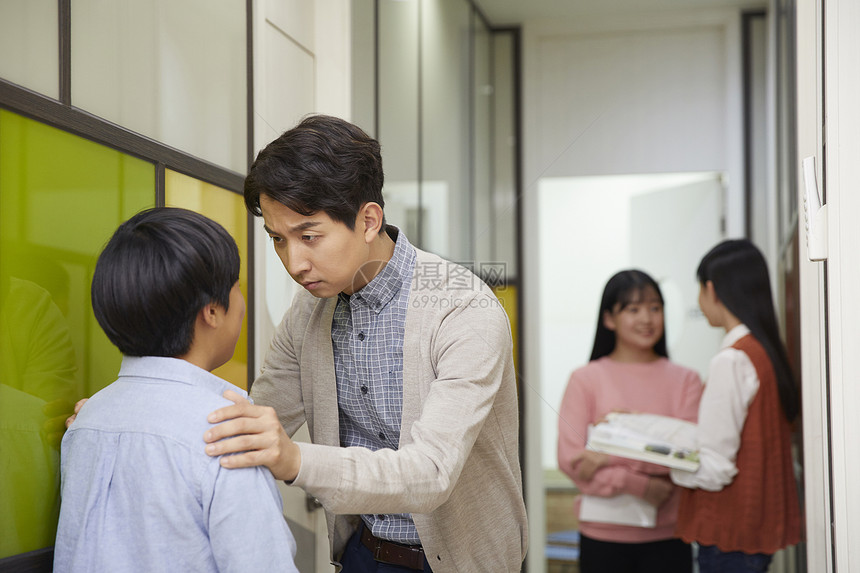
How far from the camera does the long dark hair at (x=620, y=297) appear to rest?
97.1 inches

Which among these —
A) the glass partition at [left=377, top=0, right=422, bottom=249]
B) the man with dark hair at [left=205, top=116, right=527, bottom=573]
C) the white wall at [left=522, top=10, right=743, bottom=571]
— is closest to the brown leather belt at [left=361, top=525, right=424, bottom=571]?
the man with dark hair at [left=205, top=116, right=527, bottom=573]

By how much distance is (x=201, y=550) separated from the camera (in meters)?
0.82

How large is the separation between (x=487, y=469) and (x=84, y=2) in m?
0.92

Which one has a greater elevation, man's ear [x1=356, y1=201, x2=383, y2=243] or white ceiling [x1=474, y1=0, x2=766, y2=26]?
white ceiling [x1=474, y1=0, x2=766, y2=26]

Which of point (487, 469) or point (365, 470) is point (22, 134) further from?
point (487, 469)

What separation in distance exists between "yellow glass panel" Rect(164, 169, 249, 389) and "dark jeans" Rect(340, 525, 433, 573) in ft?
1.25

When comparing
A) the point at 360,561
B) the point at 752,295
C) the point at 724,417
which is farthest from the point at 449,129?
the point at 360,561

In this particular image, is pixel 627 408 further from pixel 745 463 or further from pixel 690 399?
pixel 745 463

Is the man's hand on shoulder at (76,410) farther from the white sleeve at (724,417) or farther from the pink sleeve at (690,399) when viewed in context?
the pink sleeve at (690,399)

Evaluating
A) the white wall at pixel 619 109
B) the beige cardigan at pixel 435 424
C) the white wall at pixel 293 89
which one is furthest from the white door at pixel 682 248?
the beige cardigan at pixel 435 424

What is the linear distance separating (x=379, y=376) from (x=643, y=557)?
143cm

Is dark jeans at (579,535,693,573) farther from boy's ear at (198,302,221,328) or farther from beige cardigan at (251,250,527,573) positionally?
boy's ear at (198,302,221,328)

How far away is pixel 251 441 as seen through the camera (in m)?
0.81

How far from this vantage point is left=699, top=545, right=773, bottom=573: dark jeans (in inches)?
79.1
